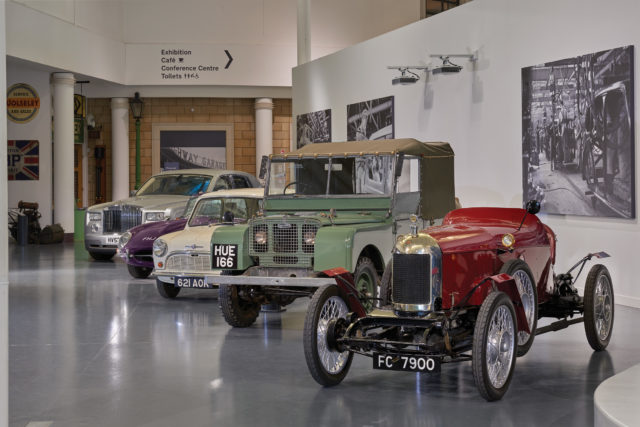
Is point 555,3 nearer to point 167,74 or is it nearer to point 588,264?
point 588,264

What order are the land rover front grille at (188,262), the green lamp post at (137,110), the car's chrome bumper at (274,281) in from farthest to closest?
the green lamp post at (137,110)
the land rover front grille at (188,262)
the car's chrome bumper at (274,281)

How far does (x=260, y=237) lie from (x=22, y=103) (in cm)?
1306

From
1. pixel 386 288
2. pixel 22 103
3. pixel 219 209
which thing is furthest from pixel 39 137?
pixel 386 288

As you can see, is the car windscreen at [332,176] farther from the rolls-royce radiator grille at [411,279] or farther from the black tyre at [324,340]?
the rolls-royce radiator grille at [411,279]

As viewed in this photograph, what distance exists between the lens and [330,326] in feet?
19.0

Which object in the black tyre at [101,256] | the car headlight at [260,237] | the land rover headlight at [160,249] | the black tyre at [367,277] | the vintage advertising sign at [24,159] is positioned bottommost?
the black tyre at [101,256]

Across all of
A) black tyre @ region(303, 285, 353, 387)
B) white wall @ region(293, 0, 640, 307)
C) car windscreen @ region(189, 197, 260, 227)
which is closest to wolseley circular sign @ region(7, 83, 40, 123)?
white wall @ region(293, 0, 640, 307)

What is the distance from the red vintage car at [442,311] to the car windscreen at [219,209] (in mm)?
4834

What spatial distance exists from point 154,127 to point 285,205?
46.8 ft

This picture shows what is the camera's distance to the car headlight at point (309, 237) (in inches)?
314

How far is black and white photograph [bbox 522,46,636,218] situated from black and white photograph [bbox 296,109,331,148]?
6342 millimetres

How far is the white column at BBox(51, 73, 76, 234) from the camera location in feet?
62.4

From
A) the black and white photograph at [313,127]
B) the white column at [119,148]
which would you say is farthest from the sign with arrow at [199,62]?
the black and white photograph at [313,127]

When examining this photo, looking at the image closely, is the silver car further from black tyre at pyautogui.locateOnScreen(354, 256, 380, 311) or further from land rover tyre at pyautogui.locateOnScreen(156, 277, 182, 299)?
black tyre at pyautogui.locateOnScreen(354, 256, 380, 311)
